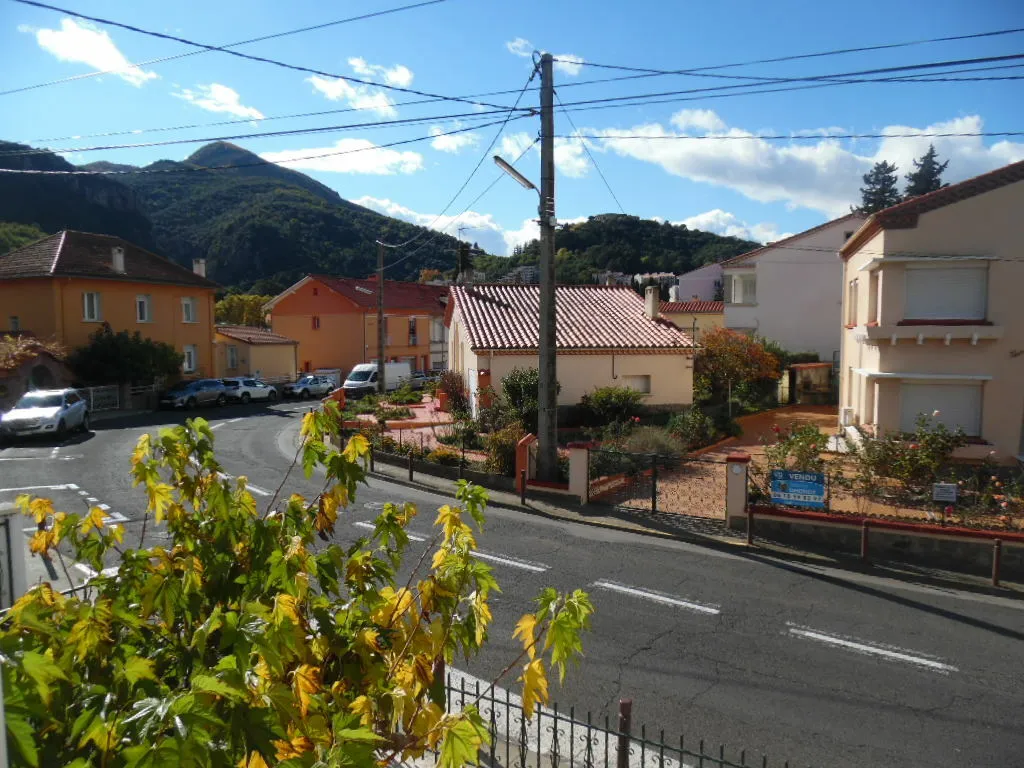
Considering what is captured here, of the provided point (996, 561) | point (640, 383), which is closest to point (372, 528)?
point (996, 561)

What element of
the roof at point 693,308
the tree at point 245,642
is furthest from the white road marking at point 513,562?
the roof at point 693,308

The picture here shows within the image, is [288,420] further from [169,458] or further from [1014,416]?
[169,458]

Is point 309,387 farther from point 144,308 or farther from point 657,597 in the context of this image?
point 657,597

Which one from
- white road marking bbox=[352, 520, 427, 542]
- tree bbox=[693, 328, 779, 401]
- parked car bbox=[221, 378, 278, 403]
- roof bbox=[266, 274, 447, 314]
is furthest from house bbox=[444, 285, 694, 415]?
roof bbox=[266, 274, 447, 314]

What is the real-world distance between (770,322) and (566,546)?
86.5 feet

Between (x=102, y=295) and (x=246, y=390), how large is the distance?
7.67 metres

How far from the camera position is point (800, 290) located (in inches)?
1374

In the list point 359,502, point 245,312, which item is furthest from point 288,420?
point 245,312

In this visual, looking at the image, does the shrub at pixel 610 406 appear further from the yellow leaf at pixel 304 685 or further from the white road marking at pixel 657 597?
the yellow leaf at pixel 304 685

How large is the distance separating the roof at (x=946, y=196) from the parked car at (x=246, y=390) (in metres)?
29.5

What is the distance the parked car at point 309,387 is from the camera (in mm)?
39781

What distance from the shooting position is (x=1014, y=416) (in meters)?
16.2

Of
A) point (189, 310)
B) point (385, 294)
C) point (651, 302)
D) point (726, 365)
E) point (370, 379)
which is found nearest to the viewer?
point (651, 302)

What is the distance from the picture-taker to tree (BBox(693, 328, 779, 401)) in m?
26.6
